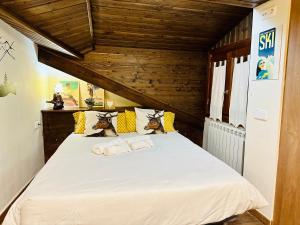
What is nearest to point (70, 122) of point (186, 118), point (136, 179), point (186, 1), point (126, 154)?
point (126, 154)

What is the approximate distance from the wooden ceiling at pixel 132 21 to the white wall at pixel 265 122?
10.1 inches

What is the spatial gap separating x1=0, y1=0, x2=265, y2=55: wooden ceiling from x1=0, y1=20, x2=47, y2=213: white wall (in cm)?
26

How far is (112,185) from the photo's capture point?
64.2 inches

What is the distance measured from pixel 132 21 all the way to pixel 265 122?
190cm

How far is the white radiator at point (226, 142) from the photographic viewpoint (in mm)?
2600

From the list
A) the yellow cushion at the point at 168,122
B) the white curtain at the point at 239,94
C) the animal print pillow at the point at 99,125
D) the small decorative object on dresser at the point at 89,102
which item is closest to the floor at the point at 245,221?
the white curtain at the point at 239,94

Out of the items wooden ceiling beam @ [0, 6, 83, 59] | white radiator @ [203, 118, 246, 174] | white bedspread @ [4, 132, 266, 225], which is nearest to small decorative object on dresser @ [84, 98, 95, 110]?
wooden ceiling beam @ [0, 6, 83, 59]

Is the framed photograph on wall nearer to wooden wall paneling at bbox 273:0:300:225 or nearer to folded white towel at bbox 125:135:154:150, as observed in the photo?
wooden wall paneling at bbox 273:0:300:225

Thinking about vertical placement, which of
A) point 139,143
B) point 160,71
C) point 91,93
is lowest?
point 139,143

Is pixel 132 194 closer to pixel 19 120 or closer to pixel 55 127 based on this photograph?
pixel 19 120

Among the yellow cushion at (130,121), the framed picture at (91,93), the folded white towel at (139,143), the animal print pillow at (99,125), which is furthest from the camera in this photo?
the framed picture at (91,93)

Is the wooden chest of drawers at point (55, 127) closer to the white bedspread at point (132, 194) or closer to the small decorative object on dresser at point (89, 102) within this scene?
the small decorative object on dresser at point (89, 102)

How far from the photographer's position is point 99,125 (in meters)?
3.03

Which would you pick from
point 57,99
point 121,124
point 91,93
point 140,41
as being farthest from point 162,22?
point 57,99
